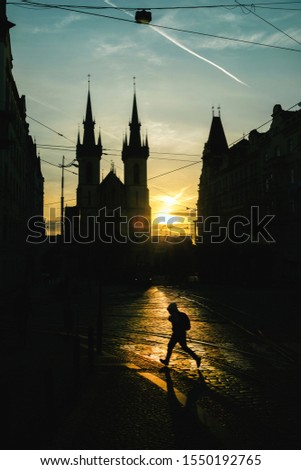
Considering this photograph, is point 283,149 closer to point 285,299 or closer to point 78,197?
point 285,299

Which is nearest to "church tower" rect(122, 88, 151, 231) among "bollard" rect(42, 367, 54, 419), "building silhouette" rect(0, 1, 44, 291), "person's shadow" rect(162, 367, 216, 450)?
"building silhouette" rect(0, 1, 44, 291)

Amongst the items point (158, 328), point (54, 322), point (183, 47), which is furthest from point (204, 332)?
point (183, 47)

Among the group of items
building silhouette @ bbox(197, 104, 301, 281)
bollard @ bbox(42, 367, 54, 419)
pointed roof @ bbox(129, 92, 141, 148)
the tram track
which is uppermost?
pointed roof @ bbox(129, 92, 141, 148)

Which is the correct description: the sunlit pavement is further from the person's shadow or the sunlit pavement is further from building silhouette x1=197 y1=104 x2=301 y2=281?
building silhouette x1=197 y1=104 x2=301 y2=281

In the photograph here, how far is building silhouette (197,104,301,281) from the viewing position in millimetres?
45312

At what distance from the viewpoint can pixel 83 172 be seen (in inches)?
4277

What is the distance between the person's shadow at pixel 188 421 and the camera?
22.7ft

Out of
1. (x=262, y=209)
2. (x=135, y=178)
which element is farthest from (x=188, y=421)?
(x=135, y=178)

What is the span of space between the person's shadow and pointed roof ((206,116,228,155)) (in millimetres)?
71878

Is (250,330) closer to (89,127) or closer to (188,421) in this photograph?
(188,421)

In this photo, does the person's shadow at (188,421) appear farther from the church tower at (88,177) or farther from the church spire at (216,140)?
the church tower at (88,177)

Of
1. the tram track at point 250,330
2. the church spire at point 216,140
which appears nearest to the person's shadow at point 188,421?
the tram track at point 250,330

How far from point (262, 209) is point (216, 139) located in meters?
34.4
